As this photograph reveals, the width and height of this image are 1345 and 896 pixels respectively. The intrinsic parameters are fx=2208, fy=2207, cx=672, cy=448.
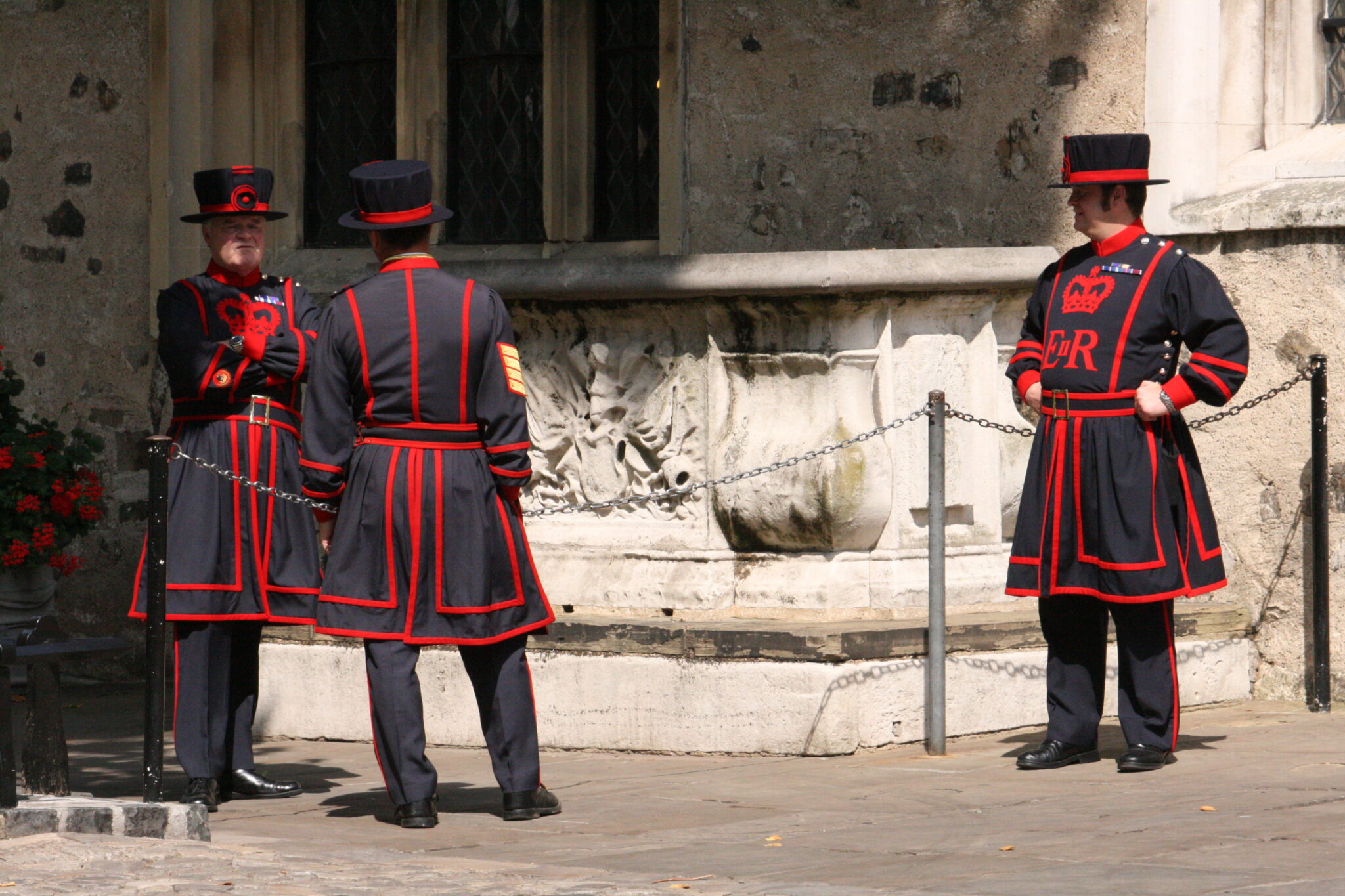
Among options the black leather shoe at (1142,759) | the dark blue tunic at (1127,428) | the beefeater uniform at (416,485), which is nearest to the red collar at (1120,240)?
the dark blue tunic at (1127,428)

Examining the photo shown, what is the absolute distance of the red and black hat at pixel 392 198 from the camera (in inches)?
229

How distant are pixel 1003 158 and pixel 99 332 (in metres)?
4.28

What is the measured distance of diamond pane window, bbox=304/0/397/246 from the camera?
10188 millimetres

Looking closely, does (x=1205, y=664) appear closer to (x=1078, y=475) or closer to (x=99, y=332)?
(x=1078, y=475)

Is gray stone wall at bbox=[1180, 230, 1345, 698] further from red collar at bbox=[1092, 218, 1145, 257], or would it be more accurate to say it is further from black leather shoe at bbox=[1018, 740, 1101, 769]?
black leather shoe at bbox=[1018, 740, 1101, 769]

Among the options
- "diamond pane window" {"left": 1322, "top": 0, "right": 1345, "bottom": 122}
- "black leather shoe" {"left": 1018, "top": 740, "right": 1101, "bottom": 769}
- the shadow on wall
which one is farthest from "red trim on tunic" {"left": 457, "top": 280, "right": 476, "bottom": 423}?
"diamond pane window" {"left": 1322, "top": 0, "right": 1345, "bottom": 122}

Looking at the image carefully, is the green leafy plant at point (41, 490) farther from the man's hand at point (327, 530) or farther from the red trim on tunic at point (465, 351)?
the red trim on tunic at point (465, 351)

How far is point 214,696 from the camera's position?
6344 millimetres

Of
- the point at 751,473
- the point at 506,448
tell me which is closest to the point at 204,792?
the point at 506,448

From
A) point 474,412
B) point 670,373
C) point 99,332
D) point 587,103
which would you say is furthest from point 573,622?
point 99,332

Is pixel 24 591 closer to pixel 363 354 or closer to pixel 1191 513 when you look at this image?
pixel 363 354

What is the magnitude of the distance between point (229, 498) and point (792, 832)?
6.52 feet

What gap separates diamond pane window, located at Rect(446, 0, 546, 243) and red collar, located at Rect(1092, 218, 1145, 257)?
147 inches

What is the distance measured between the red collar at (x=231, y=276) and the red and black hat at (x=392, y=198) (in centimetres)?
71
